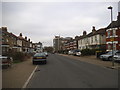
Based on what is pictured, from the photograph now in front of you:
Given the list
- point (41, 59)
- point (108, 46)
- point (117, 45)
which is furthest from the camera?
point (108, 46)

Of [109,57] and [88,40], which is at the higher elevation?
[88,40]

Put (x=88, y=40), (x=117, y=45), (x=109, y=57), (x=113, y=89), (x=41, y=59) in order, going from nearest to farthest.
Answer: (x=113, y=89) → (x=41, y=59) → (x=109, y=57) → (x=117, y=45) → (x=88, y=40)

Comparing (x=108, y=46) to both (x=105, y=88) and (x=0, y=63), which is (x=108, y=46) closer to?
(x=0, y=63)

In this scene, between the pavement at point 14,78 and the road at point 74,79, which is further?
the pavement at point 14,78

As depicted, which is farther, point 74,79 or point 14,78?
point 14,78

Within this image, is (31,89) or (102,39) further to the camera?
(102,39)

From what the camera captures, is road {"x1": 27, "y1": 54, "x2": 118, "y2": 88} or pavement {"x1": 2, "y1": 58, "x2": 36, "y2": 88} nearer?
road {"x1": 27, "y1": 54, "x2": 118, "y2": 88}

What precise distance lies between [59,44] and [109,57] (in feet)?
412

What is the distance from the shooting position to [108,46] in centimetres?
3566

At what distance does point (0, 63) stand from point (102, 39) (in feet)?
119

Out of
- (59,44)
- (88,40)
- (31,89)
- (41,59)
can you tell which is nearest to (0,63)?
(41,59)

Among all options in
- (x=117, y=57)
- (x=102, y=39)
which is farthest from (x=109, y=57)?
(x=102, y=39)

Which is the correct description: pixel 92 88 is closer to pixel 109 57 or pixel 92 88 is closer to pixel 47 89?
pixel 47 89

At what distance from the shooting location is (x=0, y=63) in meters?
14.0
